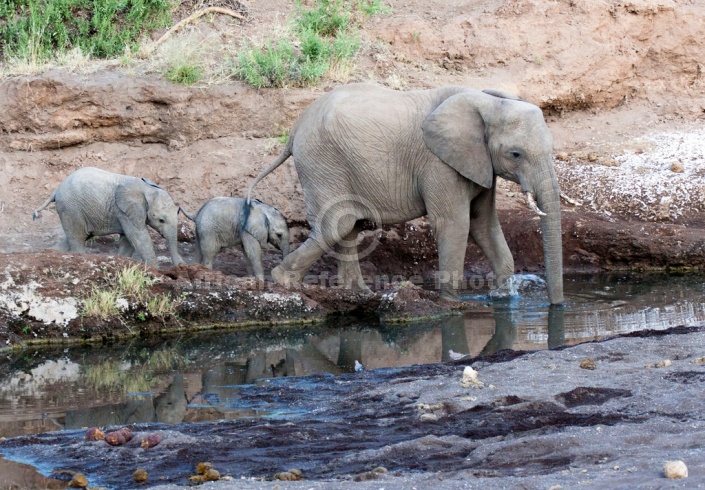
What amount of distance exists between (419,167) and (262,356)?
303 cm

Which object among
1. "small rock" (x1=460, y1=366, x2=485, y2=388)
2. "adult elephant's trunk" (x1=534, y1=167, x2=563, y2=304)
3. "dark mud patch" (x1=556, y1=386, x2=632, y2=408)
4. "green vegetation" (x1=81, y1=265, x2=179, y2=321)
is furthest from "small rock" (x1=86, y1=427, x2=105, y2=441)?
"adult elephant's trunk" (x1=534, y1=167, x2=563, y2=304)

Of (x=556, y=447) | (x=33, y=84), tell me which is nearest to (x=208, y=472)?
(x=556, y=447)

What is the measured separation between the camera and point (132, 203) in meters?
12.4

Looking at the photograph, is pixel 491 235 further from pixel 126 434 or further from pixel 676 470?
pixel 676 470

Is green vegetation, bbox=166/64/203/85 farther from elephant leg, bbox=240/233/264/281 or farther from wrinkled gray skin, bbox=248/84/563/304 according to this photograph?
elephant leg, bbox=240/233/264/281

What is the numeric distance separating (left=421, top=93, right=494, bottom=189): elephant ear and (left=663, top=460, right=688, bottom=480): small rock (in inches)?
264

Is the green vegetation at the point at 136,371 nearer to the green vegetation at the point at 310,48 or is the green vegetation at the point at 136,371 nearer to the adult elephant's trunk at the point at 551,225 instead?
the adult elephant's trunk at the point at 551,225

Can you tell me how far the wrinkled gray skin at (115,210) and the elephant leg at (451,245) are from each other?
9.70 ft

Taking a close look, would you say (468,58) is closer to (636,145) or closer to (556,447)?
(636,145)

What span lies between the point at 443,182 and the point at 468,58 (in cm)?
590

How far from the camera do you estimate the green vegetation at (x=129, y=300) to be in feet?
34.0

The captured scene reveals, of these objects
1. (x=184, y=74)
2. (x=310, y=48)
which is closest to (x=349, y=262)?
(x=184, y=74)

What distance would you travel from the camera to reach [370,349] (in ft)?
32.5

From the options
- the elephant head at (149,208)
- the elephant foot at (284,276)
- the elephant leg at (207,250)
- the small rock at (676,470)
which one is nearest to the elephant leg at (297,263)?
the elephant foot at (284,276)
